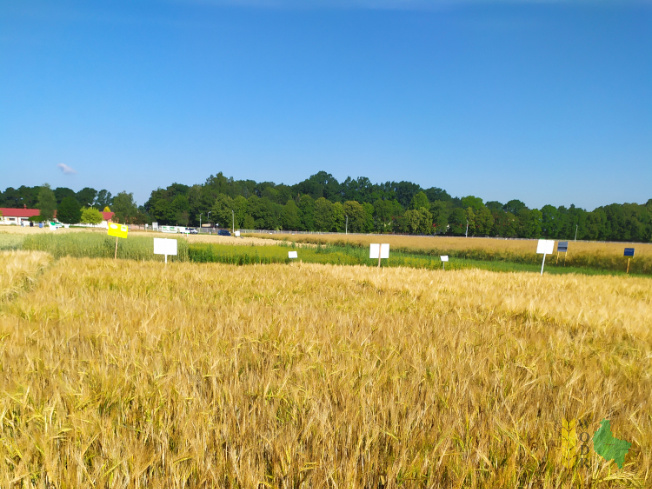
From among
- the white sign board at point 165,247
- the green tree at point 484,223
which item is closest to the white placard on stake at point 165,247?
the white sign board at point 165,247

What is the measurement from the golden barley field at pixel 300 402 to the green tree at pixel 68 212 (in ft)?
386

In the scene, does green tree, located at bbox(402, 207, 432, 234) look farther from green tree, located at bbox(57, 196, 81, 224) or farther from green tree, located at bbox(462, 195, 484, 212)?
green tree, located at bbox(57, 196, 81, 224)

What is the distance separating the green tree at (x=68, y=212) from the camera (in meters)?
96.8

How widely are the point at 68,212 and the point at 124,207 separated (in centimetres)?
1938

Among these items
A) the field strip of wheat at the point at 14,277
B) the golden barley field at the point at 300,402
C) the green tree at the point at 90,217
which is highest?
the green tree at the point at 90,217

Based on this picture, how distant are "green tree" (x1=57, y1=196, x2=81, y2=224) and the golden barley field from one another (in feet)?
386

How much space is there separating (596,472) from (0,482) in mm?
2024

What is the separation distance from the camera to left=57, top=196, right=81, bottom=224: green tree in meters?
96.8

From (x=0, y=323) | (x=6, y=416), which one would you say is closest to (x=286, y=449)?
(x=6, y=416)

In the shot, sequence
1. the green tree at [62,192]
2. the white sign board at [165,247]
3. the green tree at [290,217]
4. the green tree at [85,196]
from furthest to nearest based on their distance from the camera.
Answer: the green tree at [85,196] < the green tree at [62,192] < the green tree at [290,217] < the white sign board at [165,247]

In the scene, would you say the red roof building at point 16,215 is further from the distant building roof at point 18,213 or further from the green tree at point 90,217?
the green tree at point 90,217

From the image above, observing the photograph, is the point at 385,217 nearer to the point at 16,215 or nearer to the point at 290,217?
the point at 290,217

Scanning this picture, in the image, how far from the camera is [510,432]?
1.40m

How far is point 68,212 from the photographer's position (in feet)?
319
